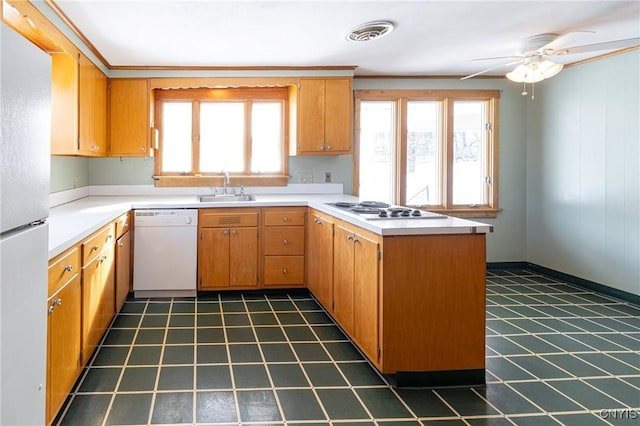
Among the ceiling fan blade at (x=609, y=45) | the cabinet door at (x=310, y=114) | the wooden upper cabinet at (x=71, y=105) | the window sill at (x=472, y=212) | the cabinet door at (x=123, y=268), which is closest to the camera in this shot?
the ceiling fan blade at (x=609, y=45)

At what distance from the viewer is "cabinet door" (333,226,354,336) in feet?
10.8

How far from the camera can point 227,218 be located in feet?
15.2

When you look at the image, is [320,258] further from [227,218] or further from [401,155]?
[401,155]

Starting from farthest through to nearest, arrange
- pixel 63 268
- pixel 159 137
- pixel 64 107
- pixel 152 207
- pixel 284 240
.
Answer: pixel 159 137, pixel 284 240, pixel 152 207, pixel 64 107, pixel 63 268

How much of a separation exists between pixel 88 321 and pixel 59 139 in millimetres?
1625

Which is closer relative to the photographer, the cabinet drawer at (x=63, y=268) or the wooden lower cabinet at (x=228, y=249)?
the cabinet drawer at (x=63, y=268)

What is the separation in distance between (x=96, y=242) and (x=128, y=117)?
2352 mm

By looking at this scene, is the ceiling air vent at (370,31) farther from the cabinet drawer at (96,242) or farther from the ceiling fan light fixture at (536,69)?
the cabinet drawer at (96,242)

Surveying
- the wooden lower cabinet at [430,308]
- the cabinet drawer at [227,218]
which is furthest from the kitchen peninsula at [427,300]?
the cabinet drawer at [227,218]

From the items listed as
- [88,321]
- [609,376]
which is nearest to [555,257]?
[609,376]

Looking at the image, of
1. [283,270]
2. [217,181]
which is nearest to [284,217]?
[283,270]

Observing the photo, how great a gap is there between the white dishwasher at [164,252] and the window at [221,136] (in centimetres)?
92

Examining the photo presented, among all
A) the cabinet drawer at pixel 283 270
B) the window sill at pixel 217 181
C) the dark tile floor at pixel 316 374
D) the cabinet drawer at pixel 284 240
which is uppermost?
the window sill at pixel 217 181

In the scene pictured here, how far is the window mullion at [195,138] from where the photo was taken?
213 inches
